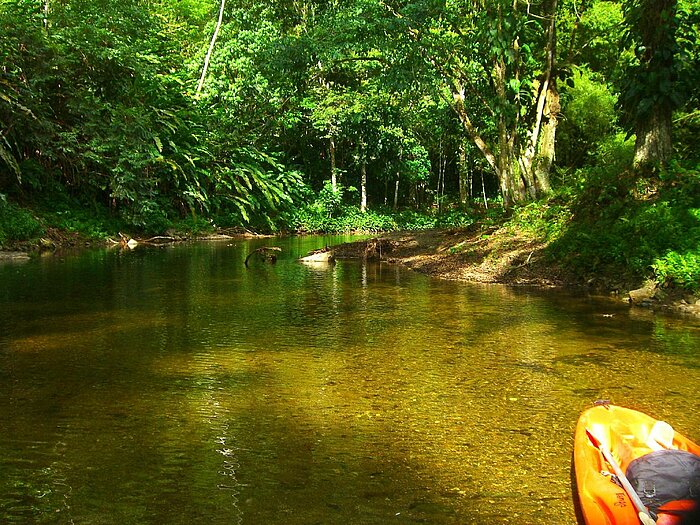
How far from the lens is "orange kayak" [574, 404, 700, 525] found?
9.04ft

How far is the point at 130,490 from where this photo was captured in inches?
138

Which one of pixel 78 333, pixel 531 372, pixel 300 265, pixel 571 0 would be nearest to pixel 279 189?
pixel 300 265

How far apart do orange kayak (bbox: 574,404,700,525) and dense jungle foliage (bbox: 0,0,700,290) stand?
19.9ft

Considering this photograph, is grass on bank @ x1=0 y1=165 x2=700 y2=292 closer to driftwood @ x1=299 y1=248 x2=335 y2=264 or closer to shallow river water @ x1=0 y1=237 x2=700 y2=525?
shallow river water @ x1=0 y1=237 x2=700 y2=525

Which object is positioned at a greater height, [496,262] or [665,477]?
[496,262]

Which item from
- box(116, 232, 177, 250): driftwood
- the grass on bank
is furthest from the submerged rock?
box(116, 232, 177, 250): driftwood

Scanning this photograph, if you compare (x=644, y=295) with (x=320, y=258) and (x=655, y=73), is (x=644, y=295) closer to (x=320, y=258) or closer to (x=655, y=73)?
(x=655, y=73)

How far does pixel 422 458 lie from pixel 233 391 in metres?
1.94

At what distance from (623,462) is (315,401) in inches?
97.9

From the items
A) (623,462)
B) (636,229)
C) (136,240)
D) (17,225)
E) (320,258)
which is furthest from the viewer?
(136,240)

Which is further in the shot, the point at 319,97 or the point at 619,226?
the point at 319,97

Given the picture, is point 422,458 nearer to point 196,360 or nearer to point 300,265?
point 196,360

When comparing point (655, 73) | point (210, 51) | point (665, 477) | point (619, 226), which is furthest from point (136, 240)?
point (665, 477)

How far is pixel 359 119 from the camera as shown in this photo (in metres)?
26.3
